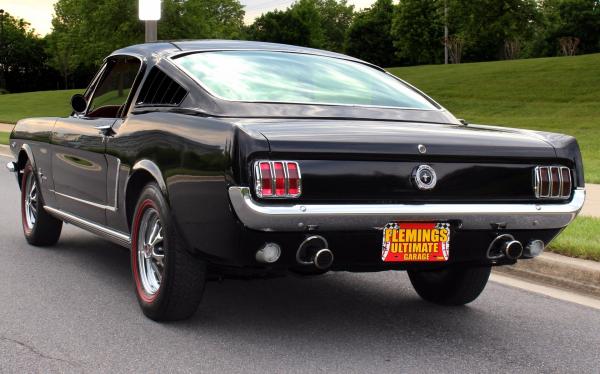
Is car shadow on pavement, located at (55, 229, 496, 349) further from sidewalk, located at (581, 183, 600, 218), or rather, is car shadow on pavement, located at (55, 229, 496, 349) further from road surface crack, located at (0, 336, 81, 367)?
sidewalk, located at (581, 183, 600, 218)

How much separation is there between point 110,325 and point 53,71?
10169 cm

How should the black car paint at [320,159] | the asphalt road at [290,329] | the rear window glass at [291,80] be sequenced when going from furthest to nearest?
1. the rear window glass at [291,80]
2. the asphalt road at [290,329]
3. the black car paint at [320,159]

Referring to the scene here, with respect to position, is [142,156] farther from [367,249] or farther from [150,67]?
[367,249]

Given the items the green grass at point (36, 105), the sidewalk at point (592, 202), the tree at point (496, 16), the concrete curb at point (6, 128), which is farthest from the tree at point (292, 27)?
the sidewalk at point (592, 202)

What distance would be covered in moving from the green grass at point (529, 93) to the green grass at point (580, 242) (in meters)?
11.4

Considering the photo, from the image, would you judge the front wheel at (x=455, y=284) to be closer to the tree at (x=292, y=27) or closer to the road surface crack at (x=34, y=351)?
the road surface crack at (x=34, y=351)

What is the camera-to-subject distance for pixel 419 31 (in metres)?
82.4

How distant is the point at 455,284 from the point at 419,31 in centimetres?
7876

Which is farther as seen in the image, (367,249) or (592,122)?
(592,122)

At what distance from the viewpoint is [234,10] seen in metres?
95.0

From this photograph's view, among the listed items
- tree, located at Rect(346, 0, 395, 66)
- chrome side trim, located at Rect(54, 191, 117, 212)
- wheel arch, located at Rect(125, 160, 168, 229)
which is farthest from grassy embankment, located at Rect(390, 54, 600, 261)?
tree, located at Rect(346, 0, 395, 66)

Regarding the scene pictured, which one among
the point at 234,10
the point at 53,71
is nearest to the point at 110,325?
the point at 234,10

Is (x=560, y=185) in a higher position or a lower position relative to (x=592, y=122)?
higher

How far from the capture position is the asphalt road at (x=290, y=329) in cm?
434
